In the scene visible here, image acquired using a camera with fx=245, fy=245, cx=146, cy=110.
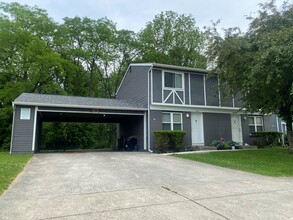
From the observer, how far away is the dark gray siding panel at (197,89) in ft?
54.2

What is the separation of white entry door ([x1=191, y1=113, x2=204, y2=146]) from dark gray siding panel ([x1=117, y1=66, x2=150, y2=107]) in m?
3.49

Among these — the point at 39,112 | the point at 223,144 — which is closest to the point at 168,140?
the point at 223,144

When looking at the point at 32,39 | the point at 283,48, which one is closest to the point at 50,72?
the point at 32,39

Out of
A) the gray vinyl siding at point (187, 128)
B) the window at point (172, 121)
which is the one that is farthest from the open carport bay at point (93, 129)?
the gray vinyl siding at point (187, 128)

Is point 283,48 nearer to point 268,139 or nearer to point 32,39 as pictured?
point 268,139

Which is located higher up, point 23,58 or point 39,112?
point 23,58

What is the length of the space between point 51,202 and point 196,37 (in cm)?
3045

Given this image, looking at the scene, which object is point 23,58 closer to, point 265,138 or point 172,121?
point 172,121

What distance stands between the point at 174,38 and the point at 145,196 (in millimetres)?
29138

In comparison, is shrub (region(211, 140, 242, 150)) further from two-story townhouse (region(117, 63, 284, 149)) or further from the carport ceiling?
the carport ceiling

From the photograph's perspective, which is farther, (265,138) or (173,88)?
(265,138)

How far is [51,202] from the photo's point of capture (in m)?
4.40

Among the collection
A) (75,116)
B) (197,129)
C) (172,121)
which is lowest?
(197,129)

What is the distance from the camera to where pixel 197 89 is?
1670cm
